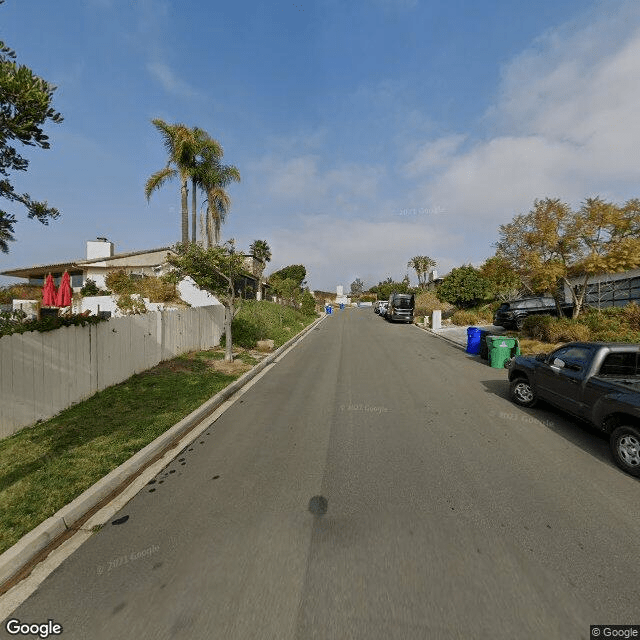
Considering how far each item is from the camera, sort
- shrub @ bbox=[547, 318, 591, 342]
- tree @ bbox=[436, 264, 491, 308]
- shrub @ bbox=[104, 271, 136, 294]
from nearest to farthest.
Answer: shrub @ bbox=[547, 318, 591, 342] < shrub @ bbox=[104, 271, 136, 294] < tree @ bbox=[436, 264, 491, 308]

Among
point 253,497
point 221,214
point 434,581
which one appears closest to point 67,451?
point 253,497

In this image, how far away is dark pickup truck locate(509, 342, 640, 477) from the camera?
3982 millimetres

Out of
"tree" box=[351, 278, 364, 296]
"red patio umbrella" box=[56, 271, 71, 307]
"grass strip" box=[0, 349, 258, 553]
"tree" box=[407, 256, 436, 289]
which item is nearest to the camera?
"grass strip" box=[0, 349, 258, 553]

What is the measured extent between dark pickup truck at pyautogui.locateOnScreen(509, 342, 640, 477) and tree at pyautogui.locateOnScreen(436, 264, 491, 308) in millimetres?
25792

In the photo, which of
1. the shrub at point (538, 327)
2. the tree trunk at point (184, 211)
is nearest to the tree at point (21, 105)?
the shrub at point (538, 327)

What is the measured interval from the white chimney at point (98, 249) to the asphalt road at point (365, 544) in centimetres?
3200

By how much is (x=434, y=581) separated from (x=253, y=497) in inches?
76.1

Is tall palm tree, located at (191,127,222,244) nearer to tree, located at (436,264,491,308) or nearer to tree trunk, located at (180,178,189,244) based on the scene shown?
tree trunk, located at (180,178,189,244)

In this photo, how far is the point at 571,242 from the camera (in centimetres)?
1262

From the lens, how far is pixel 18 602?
225 centimetres

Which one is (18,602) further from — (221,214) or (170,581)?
(221,214)

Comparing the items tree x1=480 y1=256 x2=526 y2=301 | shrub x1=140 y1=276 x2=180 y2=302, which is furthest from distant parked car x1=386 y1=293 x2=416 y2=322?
shrub x1=140 y1=276 x2=180 y2=302

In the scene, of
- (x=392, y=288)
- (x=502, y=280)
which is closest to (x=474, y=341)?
(x=502, y=280)

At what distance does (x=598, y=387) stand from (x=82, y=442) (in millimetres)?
7623
